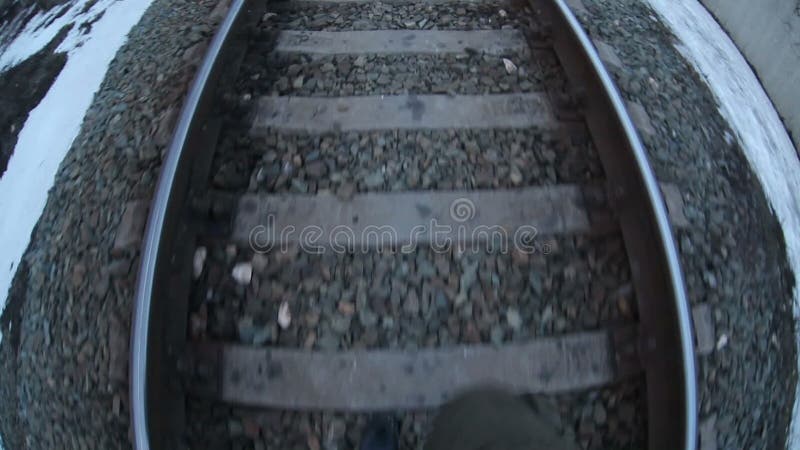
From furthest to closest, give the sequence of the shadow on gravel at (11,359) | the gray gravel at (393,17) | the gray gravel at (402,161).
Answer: the gray gravel at (393,17) → the gray gravel at (402,161) → the shadow on gravel at (11,359)

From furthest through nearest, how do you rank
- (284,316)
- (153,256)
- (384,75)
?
(384,75), (284,316), (153,256)

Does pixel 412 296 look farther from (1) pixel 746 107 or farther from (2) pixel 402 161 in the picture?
(1) pixel 746 107

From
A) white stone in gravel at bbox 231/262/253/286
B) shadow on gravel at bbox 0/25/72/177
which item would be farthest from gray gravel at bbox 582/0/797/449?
shadow on gravel at bbox 0/25/72/177

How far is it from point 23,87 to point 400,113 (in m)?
2.25

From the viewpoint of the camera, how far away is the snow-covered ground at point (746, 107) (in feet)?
10.0

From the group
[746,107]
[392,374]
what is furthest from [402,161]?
[746,107]

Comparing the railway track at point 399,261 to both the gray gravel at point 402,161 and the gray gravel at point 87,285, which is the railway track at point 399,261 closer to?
the gray gravel at point 402,161

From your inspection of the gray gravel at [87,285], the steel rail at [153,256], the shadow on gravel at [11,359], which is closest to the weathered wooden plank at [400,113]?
the steel rail at [153,256]

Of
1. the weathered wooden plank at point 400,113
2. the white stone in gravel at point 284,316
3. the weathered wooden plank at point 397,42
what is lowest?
the white stone in gravel at point 284,316

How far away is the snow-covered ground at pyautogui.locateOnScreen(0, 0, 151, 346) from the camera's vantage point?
2789 mm

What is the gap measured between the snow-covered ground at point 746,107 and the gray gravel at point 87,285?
3050 mm

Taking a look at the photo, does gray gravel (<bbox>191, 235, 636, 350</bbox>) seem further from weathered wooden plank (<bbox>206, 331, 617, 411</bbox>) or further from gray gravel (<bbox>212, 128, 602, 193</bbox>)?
gray gravel (<bbox>212, 128, 602, 193</bbox>)

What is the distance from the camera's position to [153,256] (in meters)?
2.22

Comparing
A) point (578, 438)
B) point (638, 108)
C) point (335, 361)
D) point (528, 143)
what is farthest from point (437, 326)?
point (638, 108)
